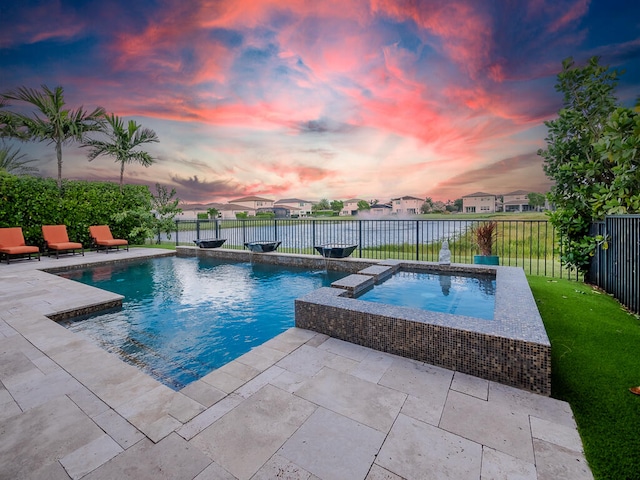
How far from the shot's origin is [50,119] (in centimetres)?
1051

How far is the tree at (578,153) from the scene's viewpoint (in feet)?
15.7

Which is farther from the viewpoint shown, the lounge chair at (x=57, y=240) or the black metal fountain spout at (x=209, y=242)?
the black metal fountain spout at (x=209, y=242)

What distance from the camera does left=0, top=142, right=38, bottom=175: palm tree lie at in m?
14.7

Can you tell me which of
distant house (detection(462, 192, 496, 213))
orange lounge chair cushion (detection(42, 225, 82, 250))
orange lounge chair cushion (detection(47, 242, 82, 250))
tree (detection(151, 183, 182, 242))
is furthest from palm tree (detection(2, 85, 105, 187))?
distant house (detection(462, 192, 496, 213))

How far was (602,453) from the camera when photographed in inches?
56.6

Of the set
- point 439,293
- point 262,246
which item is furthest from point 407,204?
point 439,293

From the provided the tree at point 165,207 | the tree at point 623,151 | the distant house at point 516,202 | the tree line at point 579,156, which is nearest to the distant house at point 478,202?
the distant house at point 516,202

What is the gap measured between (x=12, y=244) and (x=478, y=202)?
1778 inches

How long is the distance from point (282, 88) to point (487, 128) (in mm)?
11029

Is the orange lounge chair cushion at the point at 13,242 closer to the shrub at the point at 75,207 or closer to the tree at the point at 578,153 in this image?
the shrub at the point at 75,207

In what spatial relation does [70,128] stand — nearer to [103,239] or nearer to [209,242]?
[103,239]

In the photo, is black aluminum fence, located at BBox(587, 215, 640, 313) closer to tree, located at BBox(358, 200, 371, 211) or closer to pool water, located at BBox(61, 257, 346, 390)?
pool water, located at BBox(61, 257, 346, 390)

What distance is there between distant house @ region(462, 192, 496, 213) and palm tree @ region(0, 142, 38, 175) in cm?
4302

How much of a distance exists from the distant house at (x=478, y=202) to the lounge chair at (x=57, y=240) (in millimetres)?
40769
